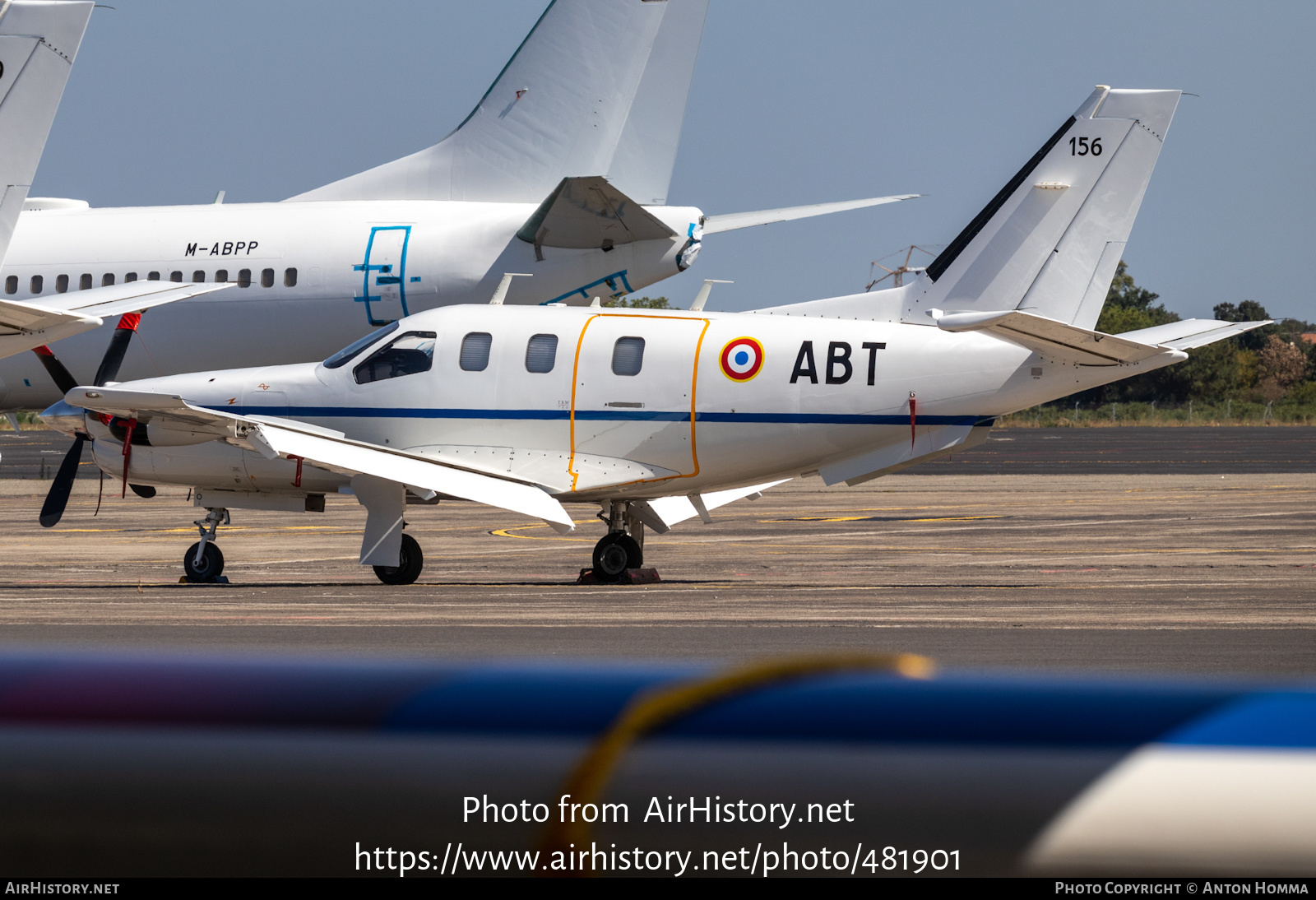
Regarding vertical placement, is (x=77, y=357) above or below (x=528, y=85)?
below

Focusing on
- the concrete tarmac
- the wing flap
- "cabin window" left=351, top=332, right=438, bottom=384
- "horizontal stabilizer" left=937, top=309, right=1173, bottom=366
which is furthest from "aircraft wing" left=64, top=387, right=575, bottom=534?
"horizontal stabilizer" left=937, top=309, right=1173, bottom=366

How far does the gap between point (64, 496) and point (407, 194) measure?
13.5 meters

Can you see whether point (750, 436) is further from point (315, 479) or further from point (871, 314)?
point (315, 479)

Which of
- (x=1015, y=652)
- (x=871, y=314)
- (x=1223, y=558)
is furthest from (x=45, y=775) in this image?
(x=1223, y=558)

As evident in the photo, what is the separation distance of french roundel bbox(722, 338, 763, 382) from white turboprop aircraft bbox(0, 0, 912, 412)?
7.74 meters

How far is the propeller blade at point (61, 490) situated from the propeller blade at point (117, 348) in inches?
40.3

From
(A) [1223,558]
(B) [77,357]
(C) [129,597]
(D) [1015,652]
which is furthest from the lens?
(B) [77,357]

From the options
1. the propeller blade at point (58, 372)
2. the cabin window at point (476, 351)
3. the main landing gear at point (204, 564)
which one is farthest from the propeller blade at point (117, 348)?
the cabin window at point (476, 351)

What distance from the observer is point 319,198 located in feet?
101

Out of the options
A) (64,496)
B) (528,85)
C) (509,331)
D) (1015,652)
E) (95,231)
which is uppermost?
(528,85)

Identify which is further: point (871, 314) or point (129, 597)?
point (871, 314)

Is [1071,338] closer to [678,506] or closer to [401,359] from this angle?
[678,506]

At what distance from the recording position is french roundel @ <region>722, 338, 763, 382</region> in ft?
59.2

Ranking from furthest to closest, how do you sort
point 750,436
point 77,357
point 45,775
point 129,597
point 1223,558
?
1. point 77,357
2. point 1223,558
3. point 750,436
4. point 129,597
5. point 45,775
